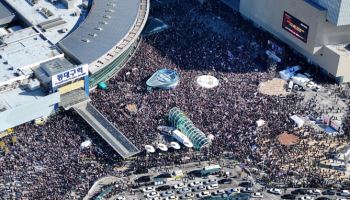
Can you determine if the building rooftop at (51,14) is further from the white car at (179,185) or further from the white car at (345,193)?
the white car at (345,193)

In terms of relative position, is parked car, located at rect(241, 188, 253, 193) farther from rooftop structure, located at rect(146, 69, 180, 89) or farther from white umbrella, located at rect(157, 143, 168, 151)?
rooftop structure, located at rect(146, 69, 180, 89)

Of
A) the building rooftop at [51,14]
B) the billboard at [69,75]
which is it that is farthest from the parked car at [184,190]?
the building rooftop at [51,14]

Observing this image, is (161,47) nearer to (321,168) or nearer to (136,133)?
(136,133)

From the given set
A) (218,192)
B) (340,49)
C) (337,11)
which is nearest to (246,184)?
(218,192)

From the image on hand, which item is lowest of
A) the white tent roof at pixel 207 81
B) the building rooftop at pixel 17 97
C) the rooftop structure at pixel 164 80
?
the white tent roof at pixel 207 81

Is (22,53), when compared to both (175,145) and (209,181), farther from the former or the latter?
(209,181)

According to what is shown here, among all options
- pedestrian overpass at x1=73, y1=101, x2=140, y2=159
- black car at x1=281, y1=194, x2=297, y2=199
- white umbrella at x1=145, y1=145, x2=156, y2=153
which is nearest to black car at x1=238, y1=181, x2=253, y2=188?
black car at x1=281, y1=194, x2=297, y2=199

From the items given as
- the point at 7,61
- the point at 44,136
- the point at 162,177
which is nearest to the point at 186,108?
the point at 162,177
